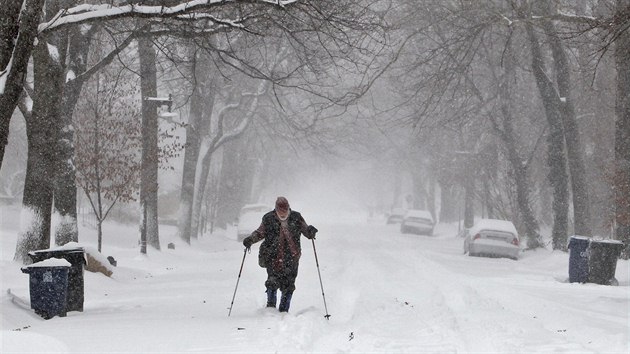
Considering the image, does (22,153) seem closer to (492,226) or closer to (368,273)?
(492,226)

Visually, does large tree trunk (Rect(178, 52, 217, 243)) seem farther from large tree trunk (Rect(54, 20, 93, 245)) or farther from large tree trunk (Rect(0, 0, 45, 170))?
large tree trunk (Rect(0, 0, 45, 170))

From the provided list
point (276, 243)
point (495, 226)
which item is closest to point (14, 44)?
point (276, 243)

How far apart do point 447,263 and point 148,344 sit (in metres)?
14.8

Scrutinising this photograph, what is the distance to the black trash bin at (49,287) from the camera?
10266mm

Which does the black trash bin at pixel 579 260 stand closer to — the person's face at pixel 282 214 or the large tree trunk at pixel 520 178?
the person's face at pixel 282 214

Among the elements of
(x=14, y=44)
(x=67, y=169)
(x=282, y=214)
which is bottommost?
(x=282, y=214)

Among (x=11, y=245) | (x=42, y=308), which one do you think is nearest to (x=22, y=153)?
(x=11, y=245)

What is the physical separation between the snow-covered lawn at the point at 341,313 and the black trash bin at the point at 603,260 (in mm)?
632

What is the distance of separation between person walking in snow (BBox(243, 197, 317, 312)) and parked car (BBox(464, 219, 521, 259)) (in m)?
15.7

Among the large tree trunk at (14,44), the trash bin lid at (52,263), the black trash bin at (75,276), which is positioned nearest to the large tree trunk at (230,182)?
the black trash bin at (75,276)

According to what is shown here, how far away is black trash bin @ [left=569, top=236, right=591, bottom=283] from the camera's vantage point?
16.2 meters

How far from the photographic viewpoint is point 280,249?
1045 cm

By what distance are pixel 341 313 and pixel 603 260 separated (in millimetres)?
7598

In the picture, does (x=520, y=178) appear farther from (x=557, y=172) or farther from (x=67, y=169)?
(x=67, y=169)
